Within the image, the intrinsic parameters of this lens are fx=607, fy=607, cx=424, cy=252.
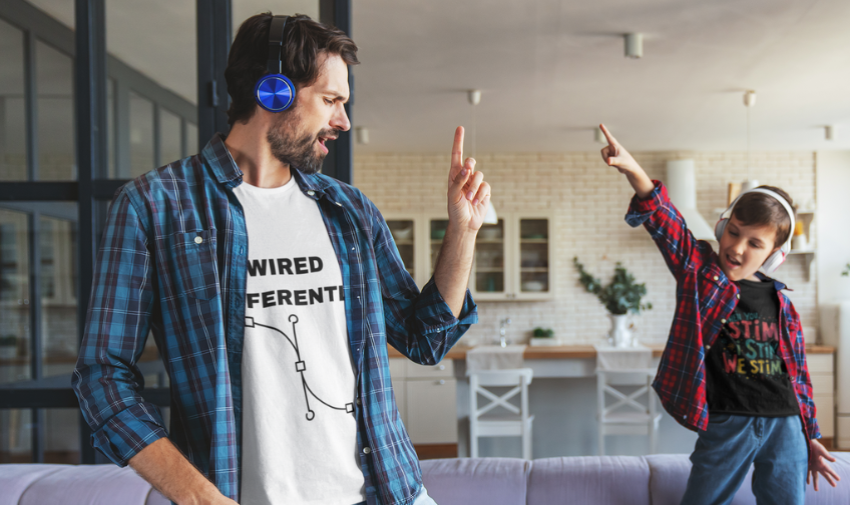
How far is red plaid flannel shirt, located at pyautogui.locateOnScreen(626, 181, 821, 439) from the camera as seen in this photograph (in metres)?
1.46

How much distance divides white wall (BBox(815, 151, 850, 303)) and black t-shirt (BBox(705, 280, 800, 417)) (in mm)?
5310

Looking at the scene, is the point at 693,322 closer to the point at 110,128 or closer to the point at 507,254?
the point at 110,128

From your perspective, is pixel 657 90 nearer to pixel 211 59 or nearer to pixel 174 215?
pixel 211 59

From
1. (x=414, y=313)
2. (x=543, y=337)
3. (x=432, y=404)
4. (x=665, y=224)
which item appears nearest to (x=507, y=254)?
(x=543, y=337)

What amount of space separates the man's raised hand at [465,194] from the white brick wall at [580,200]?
526 cm

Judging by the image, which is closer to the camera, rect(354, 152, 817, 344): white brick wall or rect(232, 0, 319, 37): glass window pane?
rect(232, 0, 319, 37): glass window pane

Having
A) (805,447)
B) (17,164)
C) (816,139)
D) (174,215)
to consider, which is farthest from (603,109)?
(174,215)

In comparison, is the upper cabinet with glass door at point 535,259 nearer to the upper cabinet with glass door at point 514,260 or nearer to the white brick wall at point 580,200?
the upper cabinet with glass door at point 514,260

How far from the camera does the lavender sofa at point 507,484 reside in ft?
4.92

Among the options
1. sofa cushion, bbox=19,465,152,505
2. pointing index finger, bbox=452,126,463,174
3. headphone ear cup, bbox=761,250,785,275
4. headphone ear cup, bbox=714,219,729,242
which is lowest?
sofa cushion, bbox=19,465,152,505

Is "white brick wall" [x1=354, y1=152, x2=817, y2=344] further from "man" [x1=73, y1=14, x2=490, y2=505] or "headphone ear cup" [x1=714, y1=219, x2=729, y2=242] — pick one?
"man" [x1=73, y1=14, x2=490, y2=505]

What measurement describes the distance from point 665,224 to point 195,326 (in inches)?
47.1

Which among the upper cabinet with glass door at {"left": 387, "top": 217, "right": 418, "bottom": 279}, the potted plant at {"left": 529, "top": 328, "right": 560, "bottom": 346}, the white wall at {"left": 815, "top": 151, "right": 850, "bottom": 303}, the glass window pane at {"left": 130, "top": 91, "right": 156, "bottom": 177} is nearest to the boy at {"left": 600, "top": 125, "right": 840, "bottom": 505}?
the glass window pane at {"left": 130, "top": 91, "right": 156, "bottom": 177}

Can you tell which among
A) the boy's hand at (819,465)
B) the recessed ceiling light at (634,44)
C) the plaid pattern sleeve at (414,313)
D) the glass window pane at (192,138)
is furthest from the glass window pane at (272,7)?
the recessed ceiling light at (634,44)
